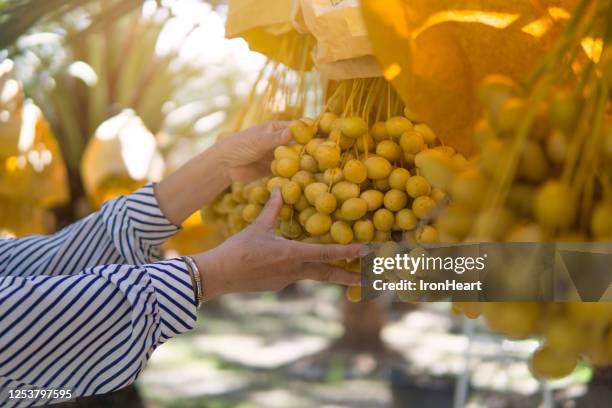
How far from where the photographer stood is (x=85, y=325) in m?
0.75

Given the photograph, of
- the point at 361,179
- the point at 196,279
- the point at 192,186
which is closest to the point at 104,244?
the point at 192,186

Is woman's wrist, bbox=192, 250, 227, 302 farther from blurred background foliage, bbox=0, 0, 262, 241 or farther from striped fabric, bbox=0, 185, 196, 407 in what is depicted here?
blurred background foliage, bbox=0, 0, 262, 241

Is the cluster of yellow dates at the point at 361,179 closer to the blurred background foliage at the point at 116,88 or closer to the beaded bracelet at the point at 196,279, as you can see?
the beaded bracelet at the point at 196,279

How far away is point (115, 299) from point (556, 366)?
464 millimetres

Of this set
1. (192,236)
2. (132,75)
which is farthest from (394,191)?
(132,75)

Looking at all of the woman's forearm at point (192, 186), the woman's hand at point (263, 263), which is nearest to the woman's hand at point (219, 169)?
the woman's forearm at point (192, 186)

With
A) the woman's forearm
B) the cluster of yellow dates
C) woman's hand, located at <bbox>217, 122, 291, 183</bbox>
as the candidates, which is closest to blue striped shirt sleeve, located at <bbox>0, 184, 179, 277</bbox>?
the woman's forearm

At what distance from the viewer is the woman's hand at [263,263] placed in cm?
73

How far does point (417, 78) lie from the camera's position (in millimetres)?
592

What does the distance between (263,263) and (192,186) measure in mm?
254

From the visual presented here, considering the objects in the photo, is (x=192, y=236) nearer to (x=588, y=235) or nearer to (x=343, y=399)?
(x=588, y=235)

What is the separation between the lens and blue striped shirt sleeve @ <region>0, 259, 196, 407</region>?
0.73 meters

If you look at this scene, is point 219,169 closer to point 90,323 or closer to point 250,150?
point 250,150

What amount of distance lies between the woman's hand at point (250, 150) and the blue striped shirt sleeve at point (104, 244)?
152 millimetres
